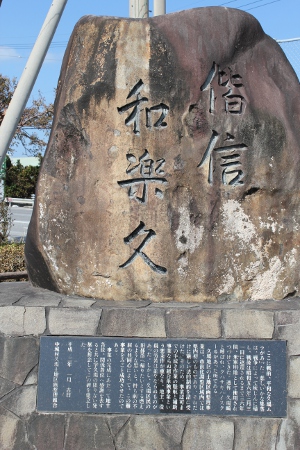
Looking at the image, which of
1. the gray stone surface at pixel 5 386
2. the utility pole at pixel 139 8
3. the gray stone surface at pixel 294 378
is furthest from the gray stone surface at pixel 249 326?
the utility pole at pixel 139 8

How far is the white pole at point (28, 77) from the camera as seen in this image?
15.8 ft

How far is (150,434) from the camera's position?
3158 millimetres

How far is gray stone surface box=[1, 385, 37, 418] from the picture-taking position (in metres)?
3.21

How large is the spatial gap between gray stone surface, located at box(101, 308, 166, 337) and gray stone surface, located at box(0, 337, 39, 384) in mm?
418

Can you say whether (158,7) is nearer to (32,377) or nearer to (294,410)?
(32,377)

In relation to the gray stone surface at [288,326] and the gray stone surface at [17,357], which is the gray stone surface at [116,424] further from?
the gray stone surface at [288,326]

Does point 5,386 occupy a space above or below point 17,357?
below

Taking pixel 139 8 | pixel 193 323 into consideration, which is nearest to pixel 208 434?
pixel 193 323

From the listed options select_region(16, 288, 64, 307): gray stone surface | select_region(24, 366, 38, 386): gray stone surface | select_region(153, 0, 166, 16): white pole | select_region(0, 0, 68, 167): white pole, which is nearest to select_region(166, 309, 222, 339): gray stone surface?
select_region(16, 288, 64, 307): gray stone surface

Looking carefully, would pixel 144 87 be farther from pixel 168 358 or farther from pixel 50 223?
pixel 168 358

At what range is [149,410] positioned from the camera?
3.17m

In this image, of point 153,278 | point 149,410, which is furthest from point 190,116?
point 149,410

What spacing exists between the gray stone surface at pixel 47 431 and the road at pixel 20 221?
32.7ft

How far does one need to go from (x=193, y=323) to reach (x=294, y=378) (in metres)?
0.64
